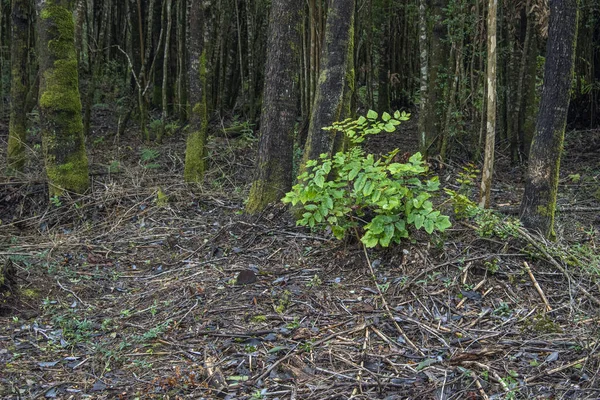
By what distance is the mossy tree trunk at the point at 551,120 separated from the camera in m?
4.64

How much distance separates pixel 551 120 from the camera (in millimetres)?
4723

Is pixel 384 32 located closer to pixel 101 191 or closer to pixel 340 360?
pixel 101 191

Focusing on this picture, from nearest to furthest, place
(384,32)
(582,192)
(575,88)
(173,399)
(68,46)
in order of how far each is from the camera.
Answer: (173,399), (68,46), (582,192), (575,88), (384,32)

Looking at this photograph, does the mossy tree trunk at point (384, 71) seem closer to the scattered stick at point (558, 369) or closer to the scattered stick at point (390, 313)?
the scattered stick at point (390, 313)

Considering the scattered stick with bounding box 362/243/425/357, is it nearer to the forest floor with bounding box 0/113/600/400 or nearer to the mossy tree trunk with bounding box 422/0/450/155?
the forest floor with bounding box 0/113/600/400

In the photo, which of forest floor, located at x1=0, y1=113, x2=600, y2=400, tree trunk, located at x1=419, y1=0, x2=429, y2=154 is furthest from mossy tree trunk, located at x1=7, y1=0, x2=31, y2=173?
tree trunk, located at x1=419, y1=0, x2=429, y2=154

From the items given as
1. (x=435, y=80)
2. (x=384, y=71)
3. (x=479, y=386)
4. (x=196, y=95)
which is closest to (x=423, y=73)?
(x=435, y=80)

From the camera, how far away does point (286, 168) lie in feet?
20.4

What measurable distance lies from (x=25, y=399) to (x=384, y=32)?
1166 centimetres

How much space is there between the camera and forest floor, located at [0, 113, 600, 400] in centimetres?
336

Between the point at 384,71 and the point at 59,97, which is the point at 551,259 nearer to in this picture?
the point at 59,97

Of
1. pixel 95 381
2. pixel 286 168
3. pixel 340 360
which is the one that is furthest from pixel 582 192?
pixel 95 381

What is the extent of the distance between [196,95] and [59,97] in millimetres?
1732

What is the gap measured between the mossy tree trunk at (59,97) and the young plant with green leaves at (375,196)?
342 centimetres
